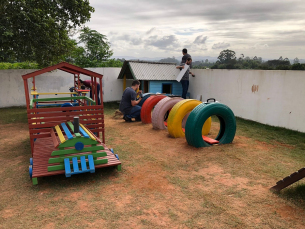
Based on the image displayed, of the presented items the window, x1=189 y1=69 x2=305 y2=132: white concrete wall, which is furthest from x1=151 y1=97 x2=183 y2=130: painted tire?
the window

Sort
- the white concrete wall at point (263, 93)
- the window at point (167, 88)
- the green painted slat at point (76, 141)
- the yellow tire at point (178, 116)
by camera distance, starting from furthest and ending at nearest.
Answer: the window at point (167, 88), the white concrete wall at point (263, 93), the yellow tire at point (178, 116), the green painted slat at point (76, 141)

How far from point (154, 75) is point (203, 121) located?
8141 mm

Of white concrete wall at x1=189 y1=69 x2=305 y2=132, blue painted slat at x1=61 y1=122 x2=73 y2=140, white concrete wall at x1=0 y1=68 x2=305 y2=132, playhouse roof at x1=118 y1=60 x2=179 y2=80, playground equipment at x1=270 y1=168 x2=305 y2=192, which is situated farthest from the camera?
playhouse roof at x1=118 y1=60 x2=179 y2=80

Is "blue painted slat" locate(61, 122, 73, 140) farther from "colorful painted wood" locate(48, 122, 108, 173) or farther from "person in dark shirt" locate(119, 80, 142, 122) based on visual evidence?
"person in dark shirt" locate(119, 80, 142, 122)

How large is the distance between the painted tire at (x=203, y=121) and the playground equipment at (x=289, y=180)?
235cm

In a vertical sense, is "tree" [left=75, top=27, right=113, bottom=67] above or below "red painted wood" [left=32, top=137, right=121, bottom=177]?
above

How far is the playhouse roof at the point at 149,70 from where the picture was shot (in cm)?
1359

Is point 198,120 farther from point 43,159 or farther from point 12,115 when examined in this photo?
point 12,115

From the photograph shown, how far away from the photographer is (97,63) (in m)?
26.5

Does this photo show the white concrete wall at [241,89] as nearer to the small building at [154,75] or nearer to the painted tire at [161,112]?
the small building at [154,75]

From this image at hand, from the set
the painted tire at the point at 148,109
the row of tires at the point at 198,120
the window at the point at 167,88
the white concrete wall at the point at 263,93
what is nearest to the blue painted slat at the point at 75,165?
the row of tires at the point at 198,120

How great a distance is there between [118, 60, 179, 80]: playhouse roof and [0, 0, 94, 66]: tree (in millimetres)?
3495

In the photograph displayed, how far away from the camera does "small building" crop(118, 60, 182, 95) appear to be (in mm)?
13594

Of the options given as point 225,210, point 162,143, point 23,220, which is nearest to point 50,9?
point 162,143
